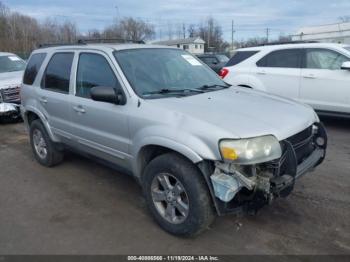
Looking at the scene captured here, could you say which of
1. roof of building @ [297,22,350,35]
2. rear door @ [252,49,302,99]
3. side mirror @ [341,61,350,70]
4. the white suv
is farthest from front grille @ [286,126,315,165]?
roof of building @ [297,22,350,35]

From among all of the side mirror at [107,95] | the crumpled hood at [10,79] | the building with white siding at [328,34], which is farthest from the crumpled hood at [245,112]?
the building with white siding at [328,34]

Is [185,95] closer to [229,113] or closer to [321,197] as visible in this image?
[229,113]

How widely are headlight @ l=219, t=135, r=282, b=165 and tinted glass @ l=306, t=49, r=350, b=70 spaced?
514 cm

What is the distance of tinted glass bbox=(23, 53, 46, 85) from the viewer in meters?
5.62

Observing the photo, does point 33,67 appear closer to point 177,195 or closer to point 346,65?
point 177,195

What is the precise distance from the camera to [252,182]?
305 cm

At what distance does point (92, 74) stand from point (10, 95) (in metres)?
6.07

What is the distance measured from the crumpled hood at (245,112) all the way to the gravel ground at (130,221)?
100 cm

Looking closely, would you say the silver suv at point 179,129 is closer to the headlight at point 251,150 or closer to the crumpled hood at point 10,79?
the headlight at point 251,150

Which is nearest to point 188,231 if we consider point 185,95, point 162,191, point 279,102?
Result: point 162,191

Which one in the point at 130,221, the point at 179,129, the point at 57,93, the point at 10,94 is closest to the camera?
the point at 179,129

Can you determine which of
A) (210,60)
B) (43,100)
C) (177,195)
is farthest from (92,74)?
(210,60)

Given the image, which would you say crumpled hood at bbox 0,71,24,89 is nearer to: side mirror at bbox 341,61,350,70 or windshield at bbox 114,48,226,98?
windshield at bbox 114,48,226,98

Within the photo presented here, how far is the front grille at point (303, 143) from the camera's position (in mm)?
3488
